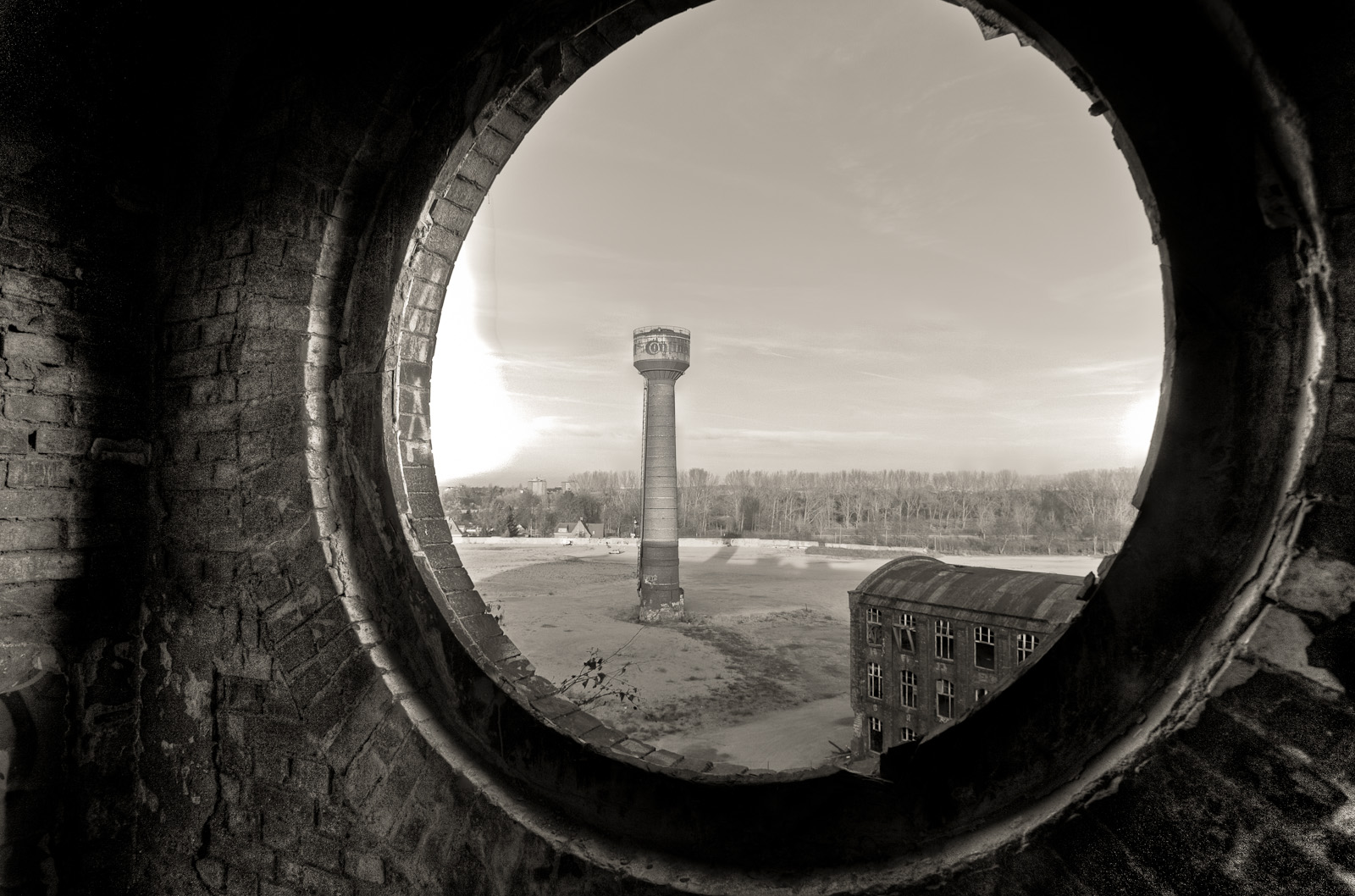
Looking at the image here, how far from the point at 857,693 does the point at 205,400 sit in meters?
11.1

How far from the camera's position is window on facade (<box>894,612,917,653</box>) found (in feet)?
33.2

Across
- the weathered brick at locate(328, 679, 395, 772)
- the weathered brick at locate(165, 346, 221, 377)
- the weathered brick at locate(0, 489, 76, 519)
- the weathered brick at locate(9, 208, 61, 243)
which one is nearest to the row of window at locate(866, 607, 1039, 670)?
the weathered brick at locate(328, 679, 395, 772)

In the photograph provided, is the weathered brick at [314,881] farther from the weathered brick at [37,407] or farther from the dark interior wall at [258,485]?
the weathered brick at [37,407]

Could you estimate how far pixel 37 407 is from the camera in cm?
195

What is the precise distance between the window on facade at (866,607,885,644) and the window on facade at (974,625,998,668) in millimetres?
1484

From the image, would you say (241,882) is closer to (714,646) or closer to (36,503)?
(36,503)

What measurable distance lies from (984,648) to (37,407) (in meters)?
10.3

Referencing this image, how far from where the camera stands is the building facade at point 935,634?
8.98m

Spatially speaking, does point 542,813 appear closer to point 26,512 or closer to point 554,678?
point 26,512

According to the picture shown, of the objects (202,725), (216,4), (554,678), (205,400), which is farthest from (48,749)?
(554,678)

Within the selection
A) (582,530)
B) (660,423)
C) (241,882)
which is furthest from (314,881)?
(582,530)

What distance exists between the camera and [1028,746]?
4.10 feet

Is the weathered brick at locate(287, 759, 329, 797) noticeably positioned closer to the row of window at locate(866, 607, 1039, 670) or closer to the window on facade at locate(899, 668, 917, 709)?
the row of window at locate(866, 607, 1039, 670)

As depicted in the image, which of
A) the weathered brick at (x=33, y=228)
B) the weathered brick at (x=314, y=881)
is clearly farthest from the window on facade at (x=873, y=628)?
the weathered brick at (x=33, y=228)
